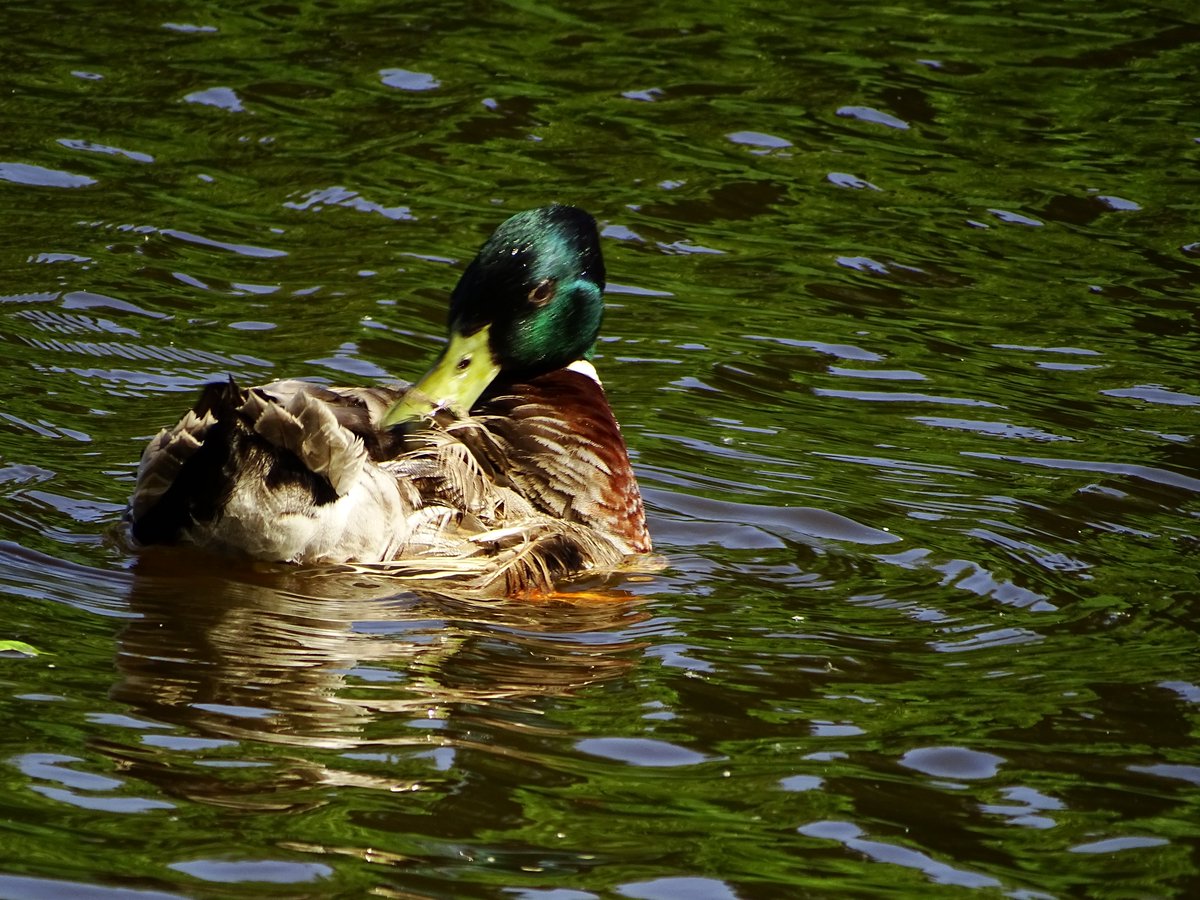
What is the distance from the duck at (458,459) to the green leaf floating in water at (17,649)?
31.4 inches

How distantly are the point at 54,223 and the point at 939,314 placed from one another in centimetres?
489

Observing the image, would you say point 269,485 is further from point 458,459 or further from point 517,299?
point 517,299

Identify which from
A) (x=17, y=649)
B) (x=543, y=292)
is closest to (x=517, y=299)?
(x=543, y=292)

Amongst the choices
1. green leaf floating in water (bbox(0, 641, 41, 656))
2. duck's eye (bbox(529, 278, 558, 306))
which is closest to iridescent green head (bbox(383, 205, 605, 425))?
duck's eye (bbox(529, 278, 558, 306))

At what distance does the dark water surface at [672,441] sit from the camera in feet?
15.8

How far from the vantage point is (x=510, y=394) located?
7.60 meters

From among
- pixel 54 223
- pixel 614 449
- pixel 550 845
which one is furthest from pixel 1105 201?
pixel 550 845

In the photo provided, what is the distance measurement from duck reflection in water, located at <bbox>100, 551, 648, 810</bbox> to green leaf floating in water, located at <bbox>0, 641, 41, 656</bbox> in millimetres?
259

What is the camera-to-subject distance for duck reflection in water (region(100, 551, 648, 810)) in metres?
4.97

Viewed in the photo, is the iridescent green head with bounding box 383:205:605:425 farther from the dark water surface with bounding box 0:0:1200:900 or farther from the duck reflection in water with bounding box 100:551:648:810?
the duck reflection in water with bounding box 100:551:648:810

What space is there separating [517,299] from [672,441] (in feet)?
5.07

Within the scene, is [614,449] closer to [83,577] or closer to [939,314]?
[83,577]

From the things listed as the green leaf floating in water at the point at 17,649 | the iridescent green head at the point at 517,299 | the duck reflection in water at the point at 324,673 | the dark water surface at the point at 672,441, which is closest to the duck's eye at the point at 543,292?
the iridescent green head at the point at 517,299

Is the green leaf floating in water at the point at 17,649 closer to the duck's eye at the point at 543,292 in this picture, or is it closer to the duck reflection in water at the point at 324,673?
the duck reflection in water at the point at 324,673
